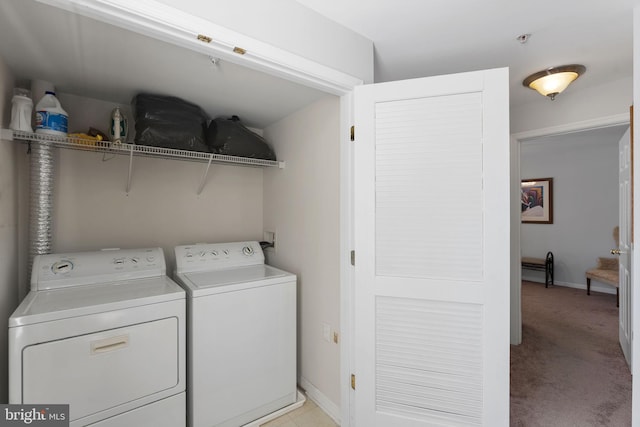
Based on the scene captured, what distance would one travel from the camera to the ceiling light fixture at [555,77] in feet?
6.44

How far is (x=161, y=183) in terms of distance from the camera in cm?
226

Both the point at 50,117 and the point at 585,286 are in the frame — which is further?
the point at 585,286

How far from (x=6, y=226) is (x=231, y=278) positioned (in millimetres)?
1183

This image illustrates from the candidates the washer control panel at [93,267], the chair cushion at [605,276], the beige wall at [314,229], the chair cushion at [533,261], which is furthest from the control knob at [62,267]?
the chair cushion at [533,261]

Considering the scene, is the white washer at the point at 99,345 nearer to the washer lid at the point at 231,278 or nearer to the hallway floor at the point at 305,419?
the washer lid at the point at 231,278

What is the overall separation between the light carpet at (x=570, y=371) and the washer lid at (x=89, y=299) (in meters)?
2.33

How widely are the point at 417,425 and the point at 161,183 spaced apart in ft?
7.85

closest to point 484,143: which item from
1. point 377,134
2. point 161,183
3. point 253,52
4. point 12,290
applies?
point 377,134

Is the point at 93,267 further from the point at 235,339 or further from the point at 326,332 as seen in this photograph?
the point at 326,332

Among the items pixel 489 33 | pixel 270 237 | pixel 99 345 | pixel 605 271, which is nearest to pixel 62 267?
pixel 99 345

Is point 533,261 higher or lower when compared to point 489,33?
lower

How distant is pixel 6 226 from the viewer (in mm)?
1462

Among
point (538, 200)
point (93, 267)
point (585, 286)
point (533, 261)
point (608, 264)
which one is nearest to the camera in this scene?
point (93, 267)
